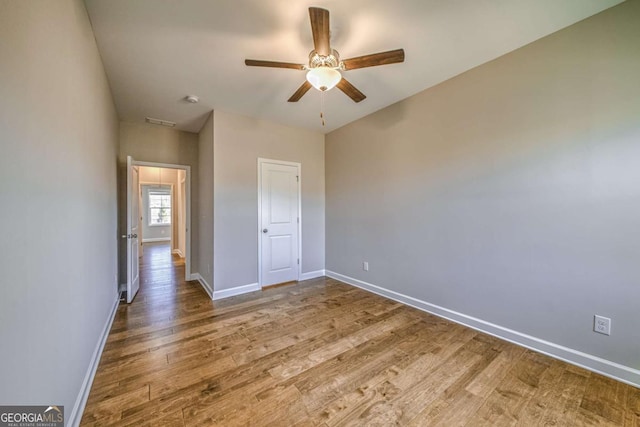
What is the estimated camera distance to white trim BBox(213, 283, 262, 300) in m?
3.39

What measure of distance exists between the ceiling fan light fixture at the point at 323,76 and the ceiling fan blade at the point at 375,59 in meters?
0.12

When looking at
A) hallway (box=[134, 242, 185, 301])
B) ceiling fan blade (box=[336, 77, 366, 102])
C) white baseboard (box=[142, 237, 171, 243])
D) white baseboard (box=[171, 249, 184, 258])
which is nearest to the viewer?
ceiling fan blade (box=[336, 77, 366, 102])

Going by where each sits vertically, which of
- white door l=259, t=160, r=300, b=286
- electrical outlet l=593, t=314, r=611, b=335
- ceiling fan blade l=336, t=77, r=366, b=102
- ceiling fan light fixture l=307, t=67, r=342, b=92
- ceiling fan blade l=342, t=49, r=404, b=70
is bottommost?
electrical outlet l=593, t=314, r=611, b=335

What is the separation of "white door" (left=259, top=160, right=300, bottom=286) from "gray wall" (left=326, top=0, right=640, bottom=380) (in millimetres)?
1679

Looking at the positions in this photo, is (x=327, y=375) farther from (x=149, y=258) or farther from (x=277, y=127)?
(x=149, y=258)

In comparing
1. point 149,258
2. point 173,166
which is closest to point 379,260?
point 173,166

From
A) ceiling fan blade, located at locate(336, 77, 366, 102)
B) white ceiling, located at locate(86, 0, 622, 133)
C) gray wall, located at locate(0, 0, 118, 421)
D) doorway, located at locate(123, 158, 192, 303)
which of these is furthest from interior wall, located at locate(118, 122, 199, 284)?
ceiling fan blade, located at locate(336, 77, 366, 102)

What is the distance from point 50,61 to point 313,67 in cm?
152

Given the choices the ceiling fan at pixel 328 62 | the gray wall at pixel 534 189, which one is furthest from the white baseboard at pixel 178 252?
the ceiling fan at pixel 328 62

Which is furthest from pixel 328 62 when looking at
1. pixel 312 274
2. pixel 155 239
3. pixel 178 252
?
pixel 155 239

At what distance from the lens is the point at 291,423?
4.73 ft

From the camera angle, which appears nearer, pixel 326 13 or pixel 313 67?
Result: pixel 326 13

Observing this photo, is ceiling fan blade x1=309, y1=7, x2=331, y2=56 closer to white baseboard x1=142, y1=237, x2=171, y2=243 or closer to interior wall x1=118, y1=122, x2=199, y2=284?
interior wall x1=118, y1=122, x2=199, y2=284

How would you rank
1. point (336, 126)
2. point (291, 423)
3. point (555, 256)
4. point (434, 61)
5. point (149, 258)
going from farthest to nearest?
1. point (149, 258)
2. point (336, 126)
3. point (434, 61)
4. point (555, 256)
5. point (291, 423)
